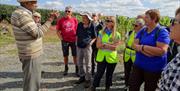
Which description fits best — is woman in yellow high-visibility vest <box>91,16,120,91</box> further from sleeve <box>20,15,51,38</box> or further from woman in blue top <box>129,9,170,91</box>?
sleeve <box>20,15,51,38</box>

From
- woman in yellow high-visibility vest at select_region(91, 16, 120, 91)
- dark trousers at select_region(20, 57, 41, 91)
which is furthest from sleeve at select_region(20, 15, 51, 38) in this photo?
woman in yellow high-visibility vest at select_region(91, 16, 120, 91)

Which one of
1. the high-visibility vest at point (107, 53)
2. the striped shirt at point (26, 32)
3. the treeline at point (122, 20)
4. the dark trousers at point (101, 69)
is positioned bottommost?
the treeline at point (122, 20)

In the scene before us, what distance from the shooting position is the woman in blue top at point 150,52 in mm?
4977

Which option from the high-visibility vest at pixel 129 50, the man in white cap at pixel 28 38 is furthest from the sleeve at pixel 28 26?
the high-visibility vest at pixel 129 50

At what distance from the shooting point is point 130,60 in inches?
293

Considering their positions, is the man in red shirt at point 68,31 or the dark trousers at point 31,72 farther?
the man in red shirt at point 68,31

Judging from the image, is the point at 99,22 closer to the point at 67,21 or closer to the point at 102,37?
the point at 67,21

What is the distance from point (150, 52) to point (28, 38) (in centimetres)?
188

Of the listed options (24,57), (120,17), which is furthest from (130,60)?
(120,17)

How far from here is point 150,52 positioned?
196 inches

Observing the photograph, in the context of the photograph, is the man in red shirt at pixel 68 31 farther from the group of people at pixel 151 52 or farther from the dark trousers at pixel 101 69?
the group of people at pixel 151 52

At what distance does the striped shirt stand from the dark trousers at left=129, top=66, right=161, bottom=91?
156cm

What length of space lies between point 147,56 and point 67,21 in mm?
4461

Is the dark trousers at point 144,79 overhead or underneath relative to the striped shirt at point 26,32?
underneath
